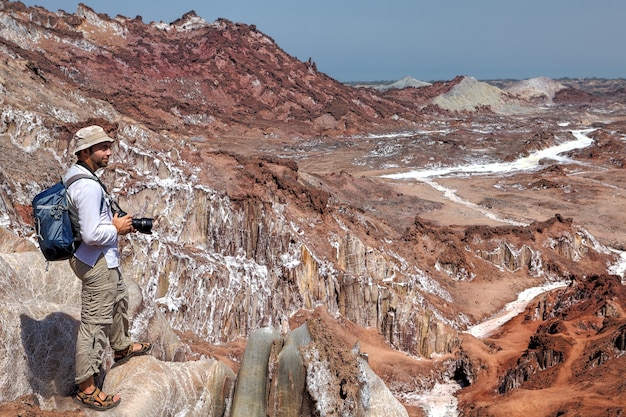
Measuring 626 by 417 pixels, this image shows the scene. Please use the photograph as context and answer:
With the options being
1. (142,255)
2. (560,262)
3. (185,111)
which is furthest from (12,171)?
(185,111)

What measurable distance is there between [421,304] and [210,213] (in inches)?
260

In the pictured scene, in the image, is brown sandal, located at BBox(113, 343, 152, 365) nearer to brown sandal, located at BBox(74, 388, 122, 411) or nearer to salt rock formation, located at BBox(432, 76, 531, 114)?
brown sandal, located at BBox(74, 388, 122, 411)

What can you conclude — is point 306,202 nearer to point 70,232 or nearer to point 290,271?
point 290,271

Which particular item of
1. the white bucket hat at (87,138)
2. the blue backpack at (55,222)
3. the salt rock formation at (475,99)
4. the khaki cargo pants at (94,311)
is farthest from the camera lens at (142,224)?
the salt rock formation at (475,99)

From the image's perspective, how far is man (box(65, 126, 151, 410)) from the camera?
3756 mm

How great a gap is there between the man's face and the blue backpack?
0.28m

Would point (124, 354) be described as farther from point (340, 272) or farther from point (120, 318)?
point (340, 272)

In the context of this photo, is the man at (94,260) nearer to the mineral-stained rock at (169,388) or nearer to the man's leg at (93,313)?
the man's leg at (93,313)

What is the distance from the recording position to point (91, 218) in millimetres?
3754

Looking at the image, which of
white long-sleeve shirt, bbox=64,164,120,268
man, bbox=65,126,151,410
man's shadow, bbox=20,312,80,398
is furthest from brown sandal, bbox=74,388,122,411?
white long-sleeve shirt, bbox=64,164,120,268

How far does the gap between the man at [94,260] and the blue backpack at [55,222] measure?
0.23 feet

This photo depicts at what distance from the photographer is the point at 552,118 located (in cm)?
9038

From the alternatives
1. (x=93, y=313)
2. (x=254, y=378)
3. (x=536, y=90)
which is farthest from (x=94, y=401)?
(x=536, y=90)

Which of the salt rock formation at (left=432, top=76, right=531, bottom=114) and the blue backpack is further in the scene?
the salt rock formation at (left=432, top=76, right=531, bottom=114)
